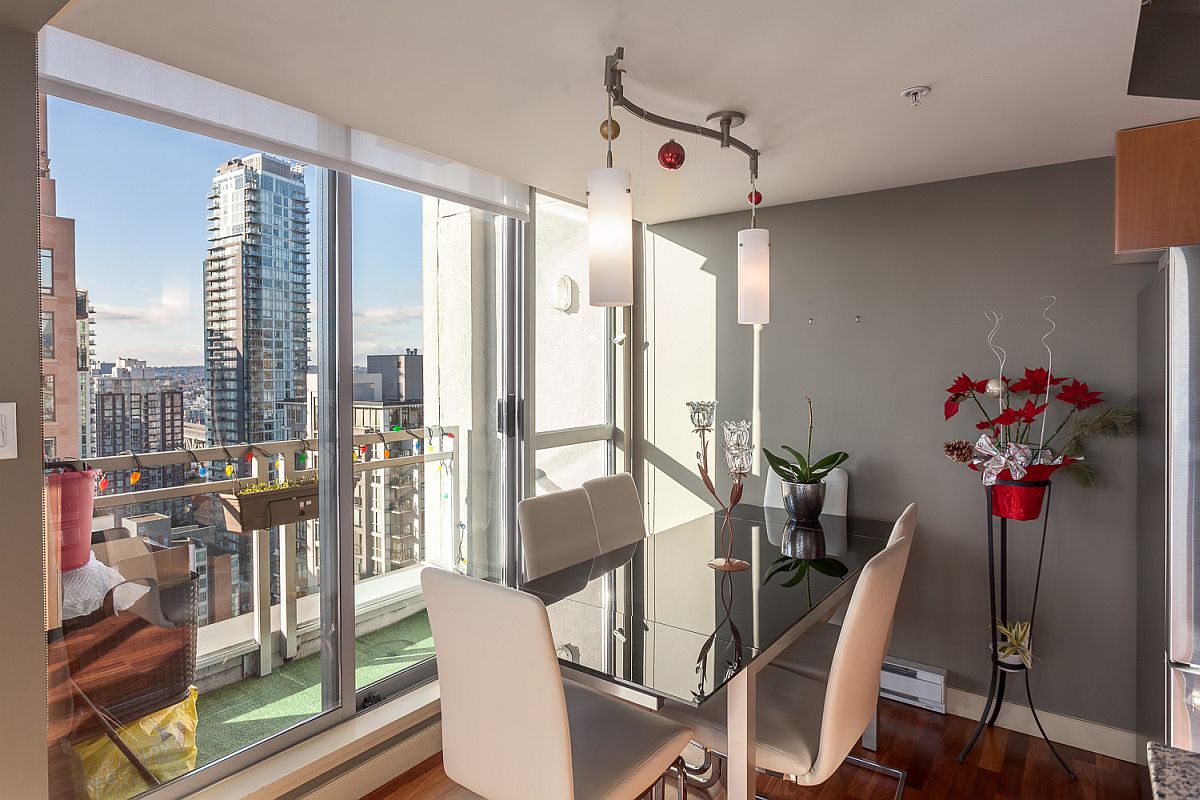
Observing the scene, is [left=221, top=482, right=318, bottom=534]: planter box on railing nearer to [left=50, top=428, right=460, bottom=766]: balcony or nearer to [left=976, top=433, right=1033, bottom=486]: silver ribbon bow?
[left=50, top=428, right=460, bottom=766]: balcony

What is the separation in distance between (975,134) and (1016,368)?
0.98 m

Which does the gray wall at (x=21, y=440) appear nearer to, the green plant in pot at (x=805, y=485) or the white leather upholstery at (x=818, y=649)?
the white leather upholstery at (x=818, y=649)

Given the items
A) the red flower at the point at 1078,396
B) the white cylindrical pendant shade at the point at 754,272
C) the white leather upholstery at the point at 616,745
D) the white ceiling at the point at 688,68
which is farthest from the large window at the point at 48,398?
the red flower at the point at 1078,396

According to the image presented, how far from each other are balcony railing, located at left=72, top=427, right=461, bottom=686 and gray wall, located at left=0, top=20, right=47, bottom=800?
1.22 ft

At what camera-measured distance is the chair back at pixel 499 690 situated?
1447mm

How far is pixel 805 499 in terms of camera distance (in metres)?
2.86

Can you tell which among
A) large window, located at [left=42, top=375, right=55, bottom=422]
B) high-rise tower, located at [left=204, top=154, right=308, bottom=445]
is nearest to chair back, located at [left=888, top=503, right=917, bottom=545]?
high-rise tower, located at [left=204, top=154, right=308, bottom=445]

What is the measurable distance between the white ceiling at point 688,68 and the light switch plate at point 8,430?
912mm

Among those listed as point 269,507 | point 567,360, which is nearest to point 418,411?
point 269,507

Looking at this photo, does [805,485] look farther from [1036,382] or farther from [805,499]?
[1036,382]

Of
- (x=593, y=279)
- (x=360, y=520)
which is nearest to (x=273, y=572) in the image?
(x=360, y=520)

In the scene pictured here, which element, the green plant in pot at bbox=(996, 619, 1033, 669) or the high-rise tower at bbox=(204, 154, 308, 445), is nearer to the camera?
the high-rise tower at bbox=(204, 154, 308, 445)

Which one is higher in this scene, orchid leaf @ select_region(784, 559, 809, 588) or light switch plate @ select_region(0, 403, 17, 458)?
light switch plate @ select_region(0, 403, 17, 458)

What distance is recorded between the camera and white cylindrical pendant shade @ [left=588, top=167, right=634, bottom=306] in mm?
1732
